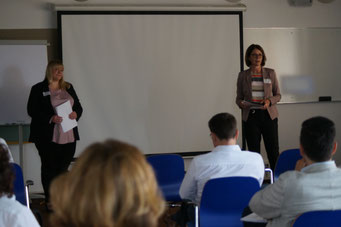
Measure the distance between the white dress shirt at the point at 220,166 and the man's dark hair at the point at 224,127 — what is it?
0.11m

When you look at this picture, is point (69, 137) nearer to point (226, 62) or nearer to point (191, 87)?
point (191, 87)

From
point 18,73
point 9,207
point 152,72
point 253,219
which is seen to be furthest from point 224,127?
point 18,73

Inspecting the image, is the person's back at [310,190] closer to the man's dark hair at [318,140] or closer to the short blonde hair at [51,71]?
the man's dark hair at [318,140]

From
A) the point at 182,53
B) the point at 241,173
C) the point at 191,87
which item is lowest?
the point at 241,173

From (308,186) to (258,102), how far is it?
3.24m

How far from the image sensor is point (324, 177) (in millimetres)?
1904

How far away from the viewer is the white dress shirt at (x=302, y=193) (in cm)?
188

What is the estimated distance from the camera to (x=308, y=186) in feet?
6.17

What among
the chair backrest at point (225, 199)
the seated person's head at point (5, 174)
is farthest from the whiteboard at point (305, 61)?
the seated person's head at point (5, 174)

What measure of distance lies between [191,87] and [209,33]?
0.77 m

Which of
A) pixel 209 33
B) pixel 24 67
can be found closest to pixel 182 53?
pixel 209 33

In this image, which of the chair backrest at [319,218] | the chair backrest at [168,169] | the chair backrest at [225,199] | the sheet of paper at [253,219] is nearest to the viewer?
the chair backrest at [319,218]

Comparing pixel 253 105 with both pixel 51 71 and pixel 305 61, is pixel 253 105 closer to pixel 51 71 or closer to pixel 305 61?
pixel 305 61

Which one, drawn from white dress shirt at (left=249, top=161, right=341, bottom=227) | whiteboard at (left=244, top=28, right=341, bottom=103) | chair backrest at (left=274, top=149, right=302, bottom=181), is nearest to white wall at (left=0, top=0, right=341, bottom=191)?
whiteboard at (left=244, top=28, right=341, bottom=103)
